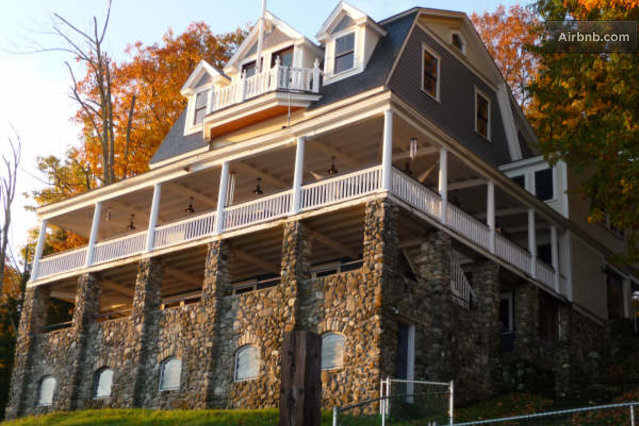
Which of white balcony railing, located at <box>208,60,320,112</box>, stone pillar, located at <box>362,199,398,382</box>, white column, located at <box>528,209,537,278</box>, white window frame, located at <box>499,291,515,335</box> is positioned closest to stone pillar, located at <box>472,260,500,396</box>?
white column, located at <box>528,209,537,278</box>

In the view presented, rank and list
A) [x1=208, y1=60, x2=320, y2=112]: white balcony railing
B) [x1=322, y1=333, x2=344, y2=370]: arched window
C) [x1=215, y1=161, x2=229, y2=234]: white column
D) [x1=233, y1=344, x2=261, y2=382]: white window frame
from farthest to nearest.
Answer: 1. [x1=208, y1=60, x2=320, y2=112]: white balcony railing
2. [x1=215, y1=161, x2=229, y2=234]: white column
3. [x1=233, y1=344, x2=261, y2=382]: white window frame
4. [x1=322, y1=333, x2=344, y2=370]: arched window

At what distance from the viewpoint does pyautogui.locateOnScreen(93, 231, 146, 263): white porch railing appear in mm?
27234

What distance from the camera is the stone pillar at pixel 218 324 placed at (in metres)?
22.9

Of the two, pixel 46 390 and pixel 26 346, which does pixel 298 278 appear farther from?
pixel 26 346

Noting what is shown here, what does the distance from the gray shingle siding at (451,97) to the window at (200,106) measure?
7.94 meters

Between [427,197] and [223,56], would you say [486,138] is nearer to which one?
[427,197]

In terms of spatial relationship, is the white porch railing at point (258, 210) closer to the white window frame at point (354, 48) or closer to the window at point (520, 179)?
the white window frame at point (354, 48)

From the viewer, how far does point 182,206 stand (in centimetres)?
3036

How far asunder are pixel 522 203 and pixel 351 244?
5.81m

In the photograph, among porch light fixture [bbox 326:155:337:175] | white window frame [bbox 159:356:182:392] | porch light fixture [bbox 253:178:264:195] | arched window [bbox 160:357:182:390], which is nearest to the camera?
white window frame [bbox 159:356:182:392]

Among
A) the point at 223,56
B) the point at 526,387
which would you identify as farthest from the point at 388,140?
the point at 223,56

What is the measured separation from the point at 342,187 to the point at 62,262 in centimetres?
1176

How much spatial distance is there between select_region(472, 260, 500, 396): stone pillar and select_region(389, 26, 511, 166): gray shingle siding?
15.0ft

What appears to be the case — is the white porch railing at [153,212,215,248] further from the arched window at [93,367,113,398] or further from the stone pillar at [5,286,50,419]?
the stone pillar at [5,286,50,419]
